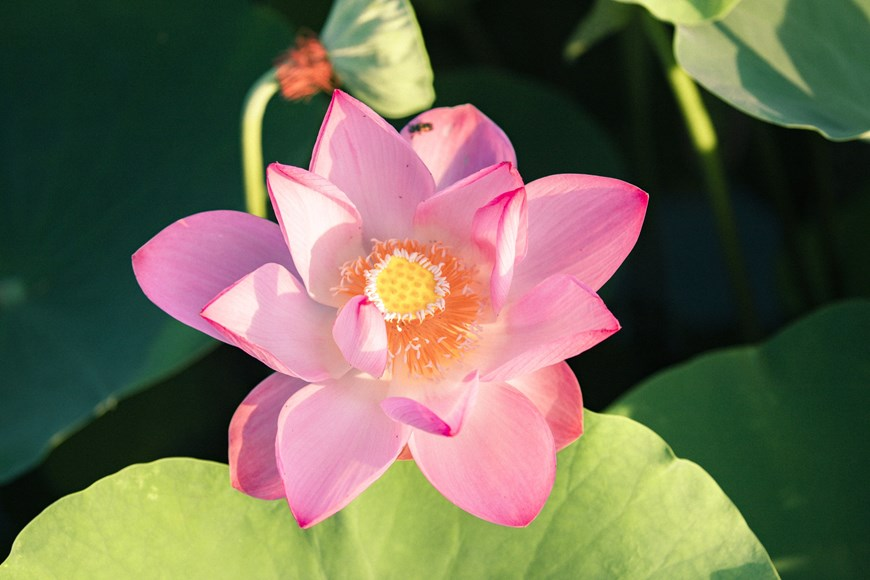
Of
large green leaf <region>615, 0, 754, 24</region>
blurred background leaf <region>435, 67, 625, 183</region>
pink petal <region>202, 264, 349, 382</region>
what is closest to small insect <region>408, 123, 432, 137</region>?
pink petal <region>202, 264, 349, 382</region>

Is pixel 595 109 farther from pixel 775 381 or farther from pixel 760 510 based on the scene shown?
pixel 760 510

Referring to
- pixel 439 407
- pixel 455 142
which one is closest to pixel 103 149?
pixel 455 142

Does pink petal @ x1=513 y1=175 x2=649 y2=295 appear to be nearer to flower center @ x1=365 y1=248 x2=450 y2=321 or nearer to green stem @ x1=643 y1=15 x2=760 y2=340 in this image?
flower center @ x1=365 y1=248 x2=450 y2=321

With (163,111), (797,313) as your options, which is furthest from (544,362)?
(797,313)

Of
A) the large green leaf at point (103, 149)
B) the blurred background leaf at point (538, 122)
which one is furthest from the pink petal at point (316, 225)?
the blurred background leaf at point (538, 122)

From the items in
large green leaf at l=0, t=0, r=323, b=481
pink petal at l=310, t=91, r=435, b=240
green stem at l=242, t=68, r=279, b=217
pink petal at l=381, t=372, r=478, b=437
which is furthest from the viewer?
large green leaf at l=0, t=0, r=323, b=481
